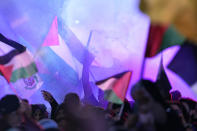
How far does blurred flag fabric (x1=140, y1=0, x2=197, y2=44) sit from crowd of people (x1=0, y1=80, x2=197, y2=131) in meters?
0.93

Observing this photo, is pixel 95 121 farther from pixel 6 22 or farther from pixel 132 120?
pixel 6 22

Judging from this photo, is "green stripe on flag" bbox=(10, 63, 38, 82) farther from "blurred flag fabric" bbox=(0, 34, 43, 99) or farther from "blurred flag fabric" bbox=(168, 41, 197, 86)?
"blurred flag fabric" bbox=(168, 41, 197, 86)

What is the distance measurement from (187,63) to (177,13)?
77cm

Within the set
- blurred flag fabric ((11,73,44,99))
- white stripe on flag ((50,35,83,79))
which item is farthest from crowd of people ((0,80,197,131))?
white stripe on flag ((50,35,83,79))

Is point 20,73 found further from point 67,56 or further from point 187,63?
point 187,63

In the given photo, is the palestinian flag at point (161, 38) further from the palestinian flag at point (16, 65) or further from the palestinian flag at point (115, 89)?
the palestinian flag at point (16, 65)

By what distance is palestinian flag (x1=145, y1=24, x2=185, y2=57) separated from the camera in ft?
9.53

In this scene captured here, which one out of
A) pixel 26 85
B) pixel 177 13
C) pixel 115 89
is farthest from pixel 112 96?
pixel 26 85

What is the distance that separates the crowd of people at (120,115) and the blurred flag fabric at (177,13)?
0.93 meters

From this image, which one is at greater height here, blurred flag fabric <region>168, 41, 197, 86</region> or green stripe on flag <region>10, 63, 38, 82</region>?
blurred flag fabric <region>168, 41, 197, 86</region>

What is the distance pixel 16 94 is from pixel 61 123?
105 centimetres

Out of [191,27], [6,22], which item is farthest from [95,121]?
[6,22]

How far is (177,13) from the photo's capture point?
2.75 meters

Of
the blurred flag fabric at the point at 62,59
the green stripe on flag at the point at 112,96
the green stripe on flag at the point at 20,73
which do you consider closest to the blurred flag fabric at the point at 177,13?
the green stripe on flag at the point at 112,96
